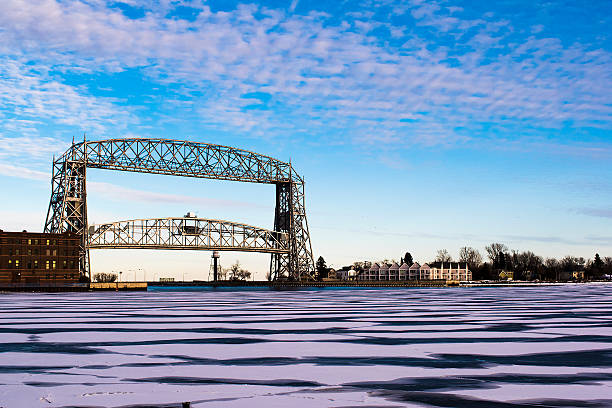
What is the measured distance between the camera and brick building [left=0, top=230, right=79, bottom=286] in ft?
257

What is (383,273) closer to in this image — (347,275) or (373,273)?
(373,273)

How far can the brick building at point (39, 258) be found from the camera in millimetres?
78438

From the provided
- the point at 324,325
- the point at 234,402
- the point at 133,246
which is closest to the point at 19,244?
the point at 133,246

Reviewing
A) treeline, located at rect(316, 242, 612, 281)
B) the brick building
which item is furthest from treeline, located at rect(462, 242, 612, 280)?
the brick building

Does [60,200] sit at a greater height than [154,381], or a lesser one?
greater

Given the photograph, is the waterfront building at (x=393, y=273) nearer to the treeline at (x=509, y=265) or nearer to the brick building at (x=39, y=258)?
the treeline at (x=509, y=265)

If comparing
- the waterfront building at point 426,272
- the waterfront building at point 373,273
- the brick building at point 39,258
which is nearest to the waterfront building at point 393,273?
the waterfront building at point 426,272

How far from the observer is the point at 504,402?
9.59 meters

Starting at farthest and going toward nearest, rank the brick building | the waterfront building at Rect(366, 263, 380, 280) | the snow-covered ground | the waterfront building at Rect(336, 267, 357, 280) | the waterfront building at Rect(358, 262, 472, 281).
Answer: the waterfront building at Rect(336, 267, 357, 280), the waterfront building at Rect(366, 263, 380, 280), the waterfront building at Rect(358, 262, 472, 281), the brick building, the snow-covered ground

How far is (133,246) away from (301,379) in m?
85.1

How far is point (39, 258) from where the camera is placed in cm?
8012

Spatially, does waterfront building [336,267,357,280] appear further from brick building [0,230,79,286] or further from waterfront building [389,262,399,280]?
brick building [0,230,79,286]

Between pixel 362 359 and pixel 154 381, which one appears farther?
pixel 362 359

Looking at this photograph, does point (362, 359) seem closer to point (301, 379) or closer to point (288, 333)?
point (301, 379)
